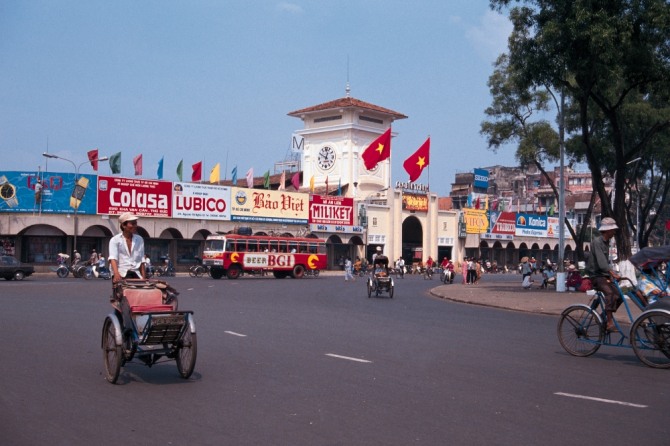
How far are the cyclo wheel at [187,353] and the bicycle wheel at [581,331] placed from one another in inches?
214

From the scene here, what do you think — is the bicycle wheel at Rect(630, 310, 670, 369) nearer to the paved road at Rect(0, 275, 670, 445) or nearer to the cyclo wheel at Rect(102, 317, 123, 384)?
the paved road at Rect(0, 275, 670, 445)

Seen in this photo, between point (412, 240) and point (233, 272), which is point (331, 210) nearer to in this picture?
point (412, 240)

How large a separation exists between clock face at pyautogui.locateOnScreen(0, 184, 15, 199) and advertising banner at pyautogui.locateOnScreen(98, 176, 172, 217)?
17.0ft

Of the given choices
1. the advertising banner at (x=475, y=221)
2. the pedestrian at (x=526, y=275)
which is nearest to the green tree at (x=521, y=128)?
the pedestrian at (x=526, y=275)

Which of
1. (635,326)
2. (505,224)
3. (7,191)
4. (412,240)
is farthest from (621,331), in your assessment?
(505,224)

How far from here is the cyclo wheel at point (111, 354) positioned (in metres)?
8.33

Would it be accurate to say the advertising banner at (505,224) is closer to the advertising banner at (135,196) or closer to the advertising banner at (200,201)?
the advertising banner at (200,201)

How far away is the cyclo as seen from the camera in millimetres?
9844

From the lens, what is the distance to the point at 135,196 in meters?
51.0

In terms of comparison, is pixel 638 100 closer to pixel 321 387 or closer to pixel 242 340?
pixel 242 340

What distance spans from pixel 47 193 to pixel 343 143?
3006cm

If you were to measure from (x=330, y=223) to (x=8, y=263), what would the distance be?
2941 cm

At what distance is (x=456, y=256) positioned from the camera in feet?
247

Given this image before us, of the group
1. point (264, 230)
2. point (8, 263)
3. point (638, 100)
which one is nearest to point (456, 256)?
point (264, 230)
